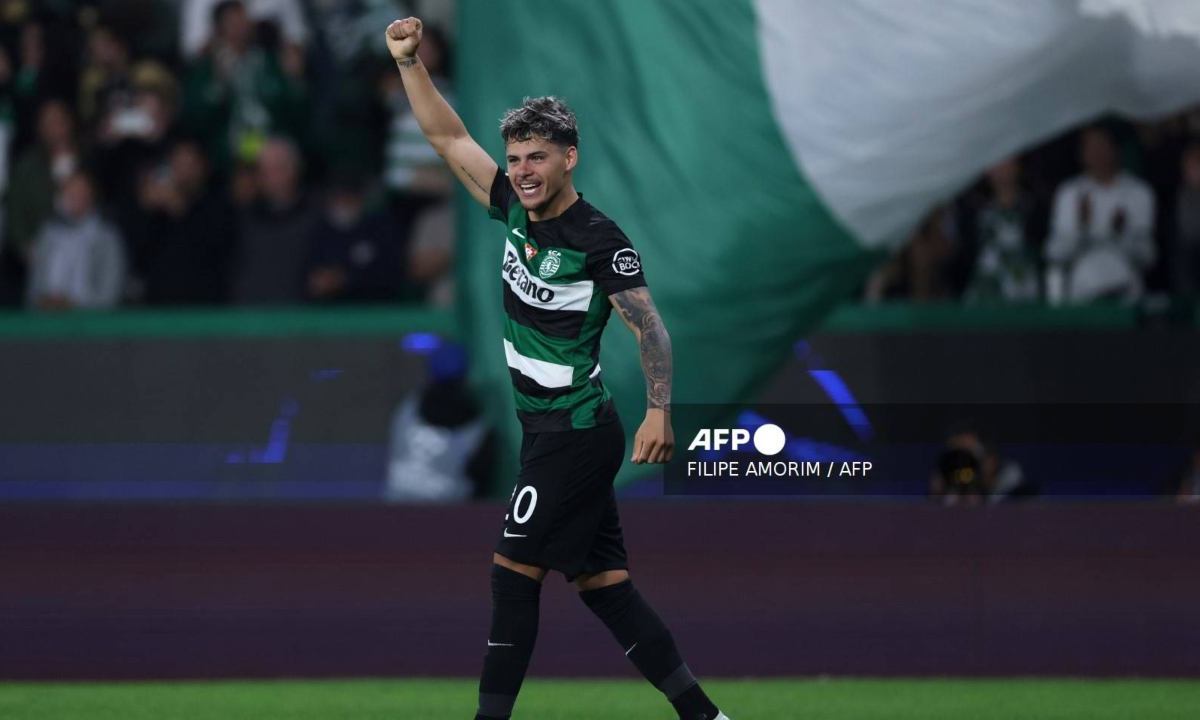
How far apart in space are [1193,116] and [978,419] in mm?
2038

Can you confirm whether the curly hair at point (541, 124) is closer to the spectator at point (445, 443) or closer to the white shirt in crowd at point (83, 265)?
the spectator at point (445, 443)

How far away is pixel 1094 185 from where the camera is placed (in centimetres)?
959

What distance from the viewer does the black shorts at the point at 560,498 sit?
5953 millimetres

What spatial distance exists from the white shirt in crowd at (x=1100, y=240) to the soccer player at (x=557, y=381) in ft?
12.9

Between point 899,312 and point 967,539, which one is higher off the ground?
point 899,312

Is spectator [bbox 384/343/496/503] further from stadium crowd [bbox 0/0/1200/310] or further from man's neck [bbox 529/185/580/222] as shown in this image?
man's neck [bbox 529/185/580/222]

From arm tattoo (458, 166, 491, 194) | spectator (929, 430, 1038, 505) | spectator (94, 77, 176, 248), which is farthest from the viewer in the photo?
spectator (94, 77, 176, 248)

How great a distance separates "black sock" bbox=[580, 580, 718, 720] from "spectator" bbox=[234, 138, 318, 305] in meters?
4.49

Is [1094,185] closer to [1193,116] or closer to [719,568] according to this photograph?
[1193,116]

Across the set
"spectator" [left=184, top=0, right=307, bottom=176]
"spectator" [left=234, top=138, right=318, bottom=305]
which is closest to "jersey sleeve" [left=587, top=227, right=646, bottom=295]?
"spectator" [left=234, top=138, right=318, bottom=305]

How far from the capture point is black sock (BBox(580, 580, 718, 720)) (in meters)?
6.11

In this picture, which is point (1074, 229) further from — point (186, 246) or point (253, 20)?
point (253, 20)

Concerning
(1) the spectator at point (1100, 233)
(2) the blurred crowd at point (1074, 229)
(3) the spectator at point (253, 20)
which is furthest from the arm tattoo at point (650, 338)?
(3) the spectator at point (253, 20)

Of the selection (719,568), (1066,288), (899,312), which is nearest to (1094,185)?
(1066,288)
